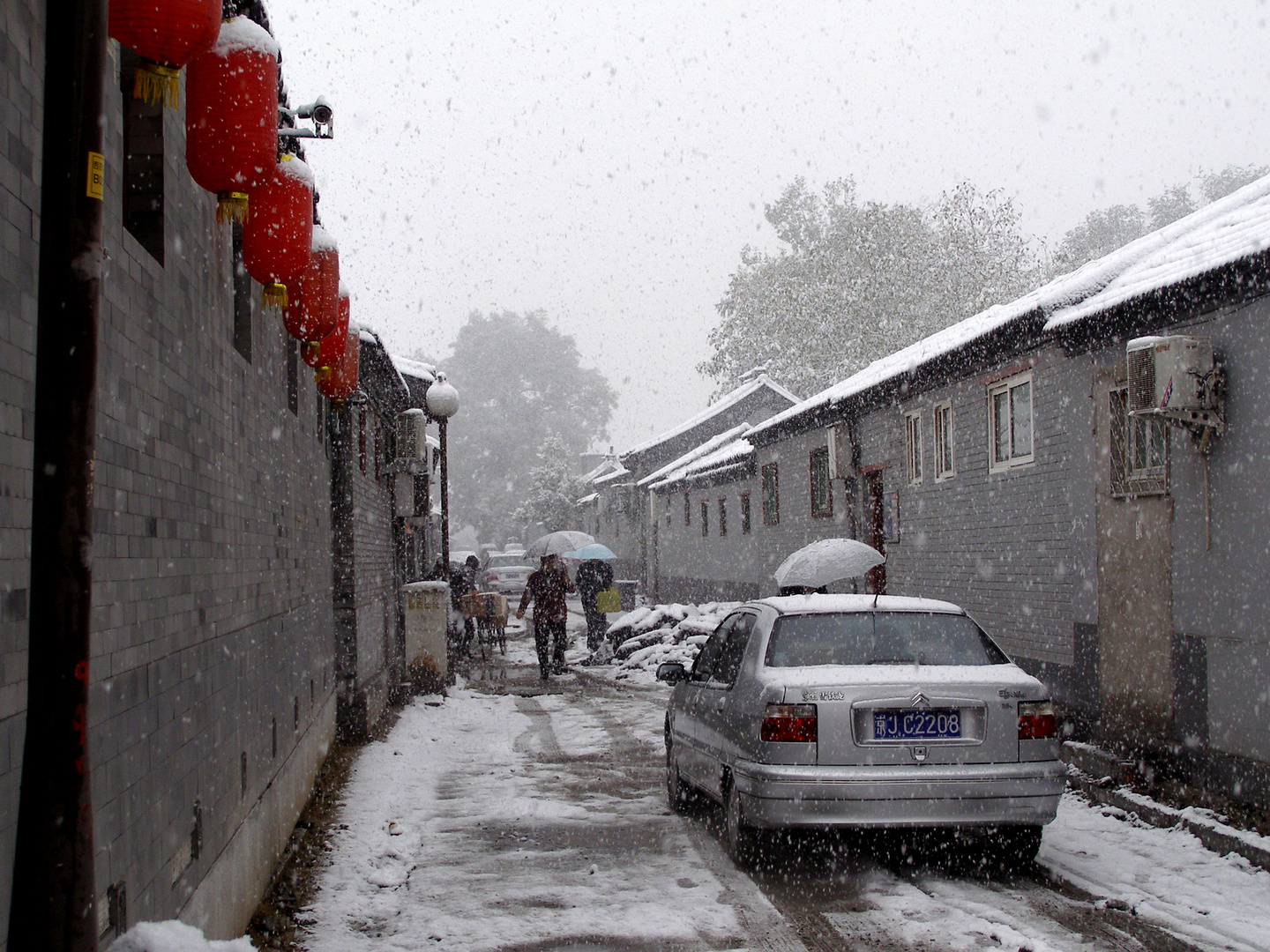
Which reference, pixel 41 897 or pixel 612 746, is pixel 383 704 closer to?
pixel 612 746

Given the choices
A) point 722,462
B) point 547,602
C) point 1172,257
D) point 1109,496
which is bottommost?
point 547,602

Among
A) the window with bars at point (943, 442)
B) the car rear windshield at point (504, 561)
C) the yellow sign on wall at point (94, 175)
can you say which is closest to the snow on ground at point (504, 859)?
the yellow sign on wall at point (94, 175)

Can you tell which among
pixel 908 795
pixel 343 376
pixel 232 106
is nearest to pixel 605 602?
pixel 343 376

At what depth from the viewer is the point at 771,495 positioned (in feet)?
87.0

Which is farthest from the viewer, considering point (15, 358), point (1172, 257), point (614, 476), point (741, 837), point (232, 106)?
point (614, 476)

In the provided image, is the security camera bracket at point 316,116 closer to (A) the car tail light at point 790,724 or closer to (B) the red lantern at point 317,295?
(B) the red lantern at point 317,295

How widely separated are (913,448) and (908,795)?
10734 millimetres

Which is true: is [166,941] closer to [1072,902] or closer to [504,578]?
[1072,902]

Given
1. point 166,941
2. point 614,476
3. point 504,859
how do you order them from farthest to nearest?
1. point 614,476
2. point 504,859
3. point 166,941

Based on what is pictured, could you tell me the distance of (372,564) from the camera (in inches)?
618

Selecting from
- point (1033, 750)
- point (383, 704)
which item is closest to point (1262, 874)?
point (1033, 750)

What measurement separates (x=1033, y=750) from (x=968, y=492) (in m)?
8.06

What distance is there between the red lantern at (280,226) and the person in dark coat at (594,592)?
1652 centimetres

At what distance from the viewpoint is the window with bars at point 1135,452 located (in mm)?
9484
